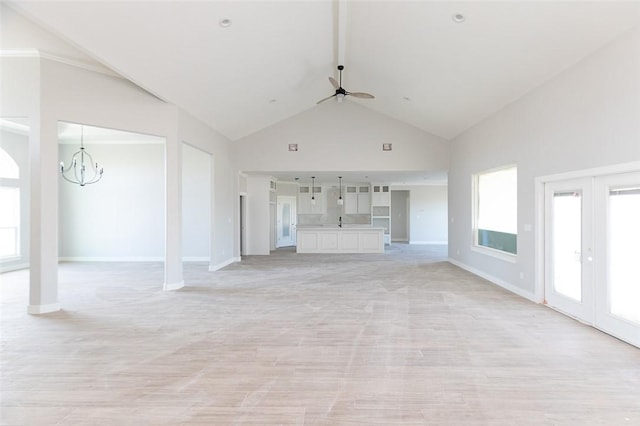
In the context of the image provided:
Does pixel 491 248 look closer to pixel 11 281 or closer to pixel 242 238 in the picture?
pixel 242 238

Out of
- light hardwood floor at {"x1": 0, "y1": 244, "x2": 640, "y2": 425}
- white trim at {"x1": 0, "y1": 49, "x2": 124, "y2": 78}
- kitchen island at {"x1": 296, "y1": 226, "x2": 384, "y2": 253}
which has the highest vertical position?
white trim at {"x1": 0, "y1": 49, "x2": 124, "y2": 78}

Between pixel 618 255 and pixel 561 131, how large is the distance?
1769 mm

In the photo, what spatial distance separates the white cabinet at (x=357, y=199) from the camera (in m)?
14.2

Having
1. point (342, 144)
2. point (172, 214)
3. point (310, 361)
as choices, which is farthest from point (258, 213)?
point (310, 361)

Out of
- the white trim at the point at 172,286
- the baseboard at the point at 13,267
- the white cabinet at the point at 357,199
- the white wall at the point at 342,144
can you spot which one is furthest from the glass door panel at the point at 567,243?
the baseboard at the point at 13,267

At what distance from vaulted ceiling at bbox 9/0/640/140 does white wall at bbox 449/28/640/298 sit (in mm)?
220

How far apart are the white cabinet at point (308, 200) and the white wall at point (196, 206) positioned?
5.15m

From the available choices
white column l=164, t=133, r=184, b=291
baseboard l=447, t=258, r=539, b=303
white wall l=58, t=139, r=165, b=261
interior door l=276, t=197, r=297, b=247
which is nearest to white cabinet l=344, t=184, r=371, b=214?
interior door l=276, t=197, r=297, b=247

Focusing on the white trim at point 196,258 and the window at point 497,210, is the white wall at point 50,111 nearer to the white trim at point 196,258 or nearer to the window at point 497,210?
the white trim at point 196,258

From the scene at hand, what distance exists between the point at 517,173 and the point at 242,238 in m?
7.74

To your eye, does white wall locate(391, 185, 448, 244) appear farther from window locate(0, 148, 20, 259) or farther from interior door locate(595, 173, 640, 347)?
window locate(0, 148, 20, 259)

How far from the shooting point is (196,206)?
939 centimetres

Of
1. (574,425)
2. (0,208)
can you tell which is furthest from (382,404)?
(0,208)

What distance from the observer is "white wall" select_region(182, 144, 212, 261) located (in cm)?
934
